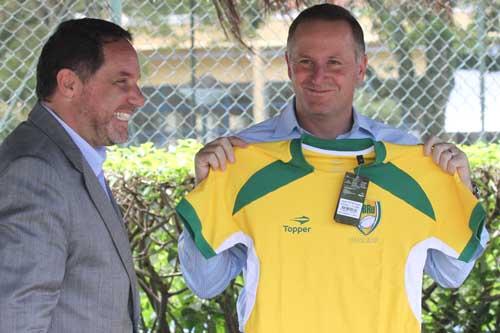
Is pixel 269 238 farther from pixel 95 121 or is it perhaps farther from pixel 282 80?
pixel 282 80

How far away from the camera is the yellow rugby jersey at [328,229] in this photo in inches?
110

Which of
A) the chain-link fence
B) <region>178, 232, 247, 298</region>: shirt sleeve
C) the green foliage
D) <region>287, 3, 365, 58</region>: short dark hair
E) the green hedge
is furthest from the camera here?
the chain-link fence

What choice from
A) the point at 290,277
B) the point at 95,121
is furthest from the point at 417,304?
the point at 95,121

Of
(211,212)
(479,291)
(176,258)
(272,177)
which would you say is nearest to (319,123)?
(272,177)

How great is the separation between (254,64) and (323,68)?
10.5 ft

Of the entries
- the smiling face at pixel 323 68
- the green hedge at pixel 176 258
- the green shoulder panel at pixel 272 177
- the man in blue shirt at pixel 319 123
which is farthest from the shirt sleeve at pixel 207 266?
the green hedge at pixel 176 258

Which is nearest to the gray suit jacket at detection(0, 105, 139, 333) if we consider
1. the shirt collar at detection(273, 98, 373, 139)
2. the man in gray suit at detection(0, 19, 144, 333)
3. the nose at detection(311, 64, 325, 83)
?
the man in gray suit at detection(0, 19, 144, 333)

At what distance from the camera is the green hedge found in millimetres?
4785

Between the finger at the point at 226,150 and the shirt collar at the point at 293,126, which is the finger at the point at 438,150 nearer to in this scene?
the shirt collar at the point at 293,126

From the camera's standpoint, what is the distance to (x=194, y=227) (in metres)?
2.83

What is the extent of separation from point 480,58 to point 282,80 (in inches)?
A: 58.6

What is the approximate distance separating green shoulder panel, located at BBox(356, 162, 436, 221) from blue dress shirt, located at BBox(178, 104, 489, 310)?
0.14 m

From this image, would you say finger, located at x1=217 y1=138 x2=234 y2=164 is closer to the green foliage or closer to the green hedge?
the green hedge

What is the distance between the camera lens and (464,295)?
5117 mm
